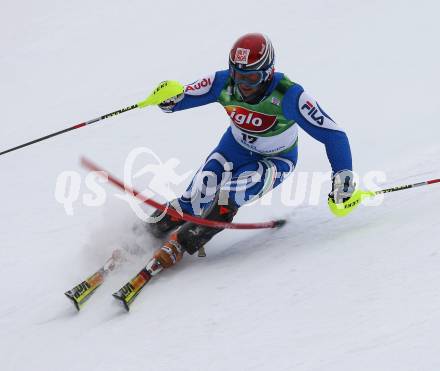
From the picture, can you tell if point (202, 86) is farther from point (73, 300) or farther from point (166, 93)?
point (73, 300)

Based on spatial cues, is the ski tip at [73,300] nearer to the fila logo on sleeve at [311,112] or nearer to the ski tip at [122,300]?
the ski tip at [122,300]

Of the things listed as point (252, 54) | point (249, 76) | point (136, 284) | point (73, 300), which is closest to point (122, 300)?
point (136, 284)

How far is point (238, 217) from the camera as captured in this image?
6.00m

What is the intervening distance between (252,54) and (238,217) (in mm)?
2012

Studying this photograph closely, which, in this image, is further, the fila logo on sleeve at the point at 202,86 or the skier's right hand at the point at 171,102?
the skier's right hand at the point at 171,102

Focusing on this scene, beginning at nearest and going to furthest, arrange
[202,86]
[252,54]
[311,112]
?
[252,54]
[311,112]
[202,86]

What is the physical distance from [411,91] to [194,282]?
4.33m

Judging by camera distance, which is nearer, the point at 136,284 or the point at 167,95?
the point at 136,284

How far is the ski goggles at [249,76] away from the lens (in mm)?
4441

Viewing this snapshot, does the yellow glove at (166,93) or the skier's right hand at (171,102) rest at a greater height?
the yellow glove at (166,93)

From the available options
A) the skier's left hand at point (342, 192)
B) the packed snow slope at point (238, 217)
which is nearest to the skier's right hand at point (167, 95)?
the packed snow slope at point (238, 217)

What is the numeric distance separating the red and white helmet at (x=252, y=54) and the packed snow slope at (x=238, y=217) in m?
1.34

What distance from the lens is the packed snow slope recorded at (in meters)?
3.55

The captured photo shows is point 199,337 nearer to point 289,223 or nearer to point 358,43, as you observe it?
point 289,223
